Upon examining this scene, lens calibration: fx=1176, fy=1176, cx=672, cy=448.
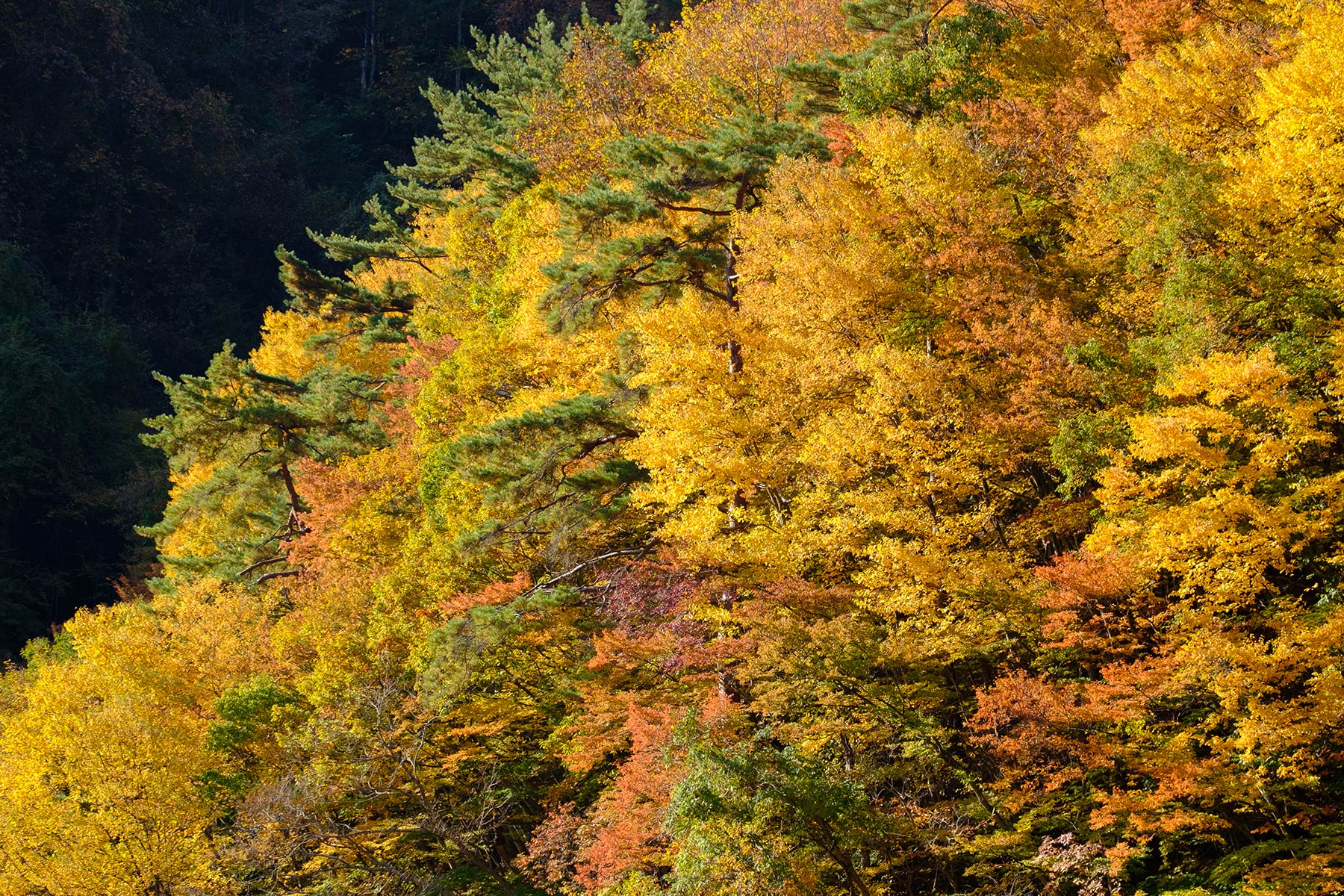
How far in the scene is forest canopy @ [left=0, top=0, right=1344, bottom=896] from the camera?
1684 cm

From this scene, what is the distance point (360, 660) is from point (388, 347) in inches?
816

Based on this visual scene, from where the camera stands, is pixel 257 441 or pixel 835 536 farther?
pixel 257 441

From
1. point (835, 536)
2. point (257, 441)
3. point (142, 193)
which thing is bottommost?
point (257, 441)

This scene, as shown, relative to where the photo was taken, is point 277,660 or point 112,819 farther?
point 277,660

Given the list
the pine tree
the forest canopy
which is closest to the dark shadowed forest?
the pine tree

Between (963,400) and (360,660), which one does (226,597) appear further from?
(963,400)

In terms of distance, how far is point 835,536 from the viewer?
19906mm

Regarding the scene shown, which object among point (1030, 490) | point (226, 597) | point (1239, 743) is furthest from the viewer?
point (226, 597)

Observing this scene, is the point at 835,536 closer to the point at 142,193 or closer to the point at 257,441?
the point at 257,441

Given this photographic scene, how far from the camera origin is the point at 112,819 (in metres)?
24.2

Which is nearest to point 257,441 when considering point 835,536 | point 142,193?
point 835,536

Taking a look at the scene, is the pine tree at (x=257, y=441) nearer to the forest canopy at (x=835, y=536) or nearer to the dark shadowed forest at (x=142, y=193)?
the forest canopy at (x=835, y=536)

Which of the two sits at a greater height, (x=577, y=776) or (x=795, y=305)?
(x=795, y=305)

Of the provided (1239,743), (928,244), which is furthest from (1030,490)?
(1239,743)
